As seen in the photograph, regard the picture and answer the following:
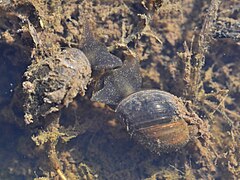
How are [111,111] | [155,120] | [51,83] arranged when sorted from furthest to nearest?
[111,111], [155,120], [51,83]

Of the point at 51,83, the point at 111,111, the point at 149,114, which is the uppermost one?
the point at 51,83

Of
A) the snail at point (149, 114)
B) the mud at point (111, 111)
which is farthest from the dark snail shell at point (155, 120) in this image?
the mud at point (111, 111)

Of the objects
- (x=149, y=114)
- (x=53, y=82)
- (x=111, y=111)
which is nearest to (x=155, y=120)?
(x=149, y=114)

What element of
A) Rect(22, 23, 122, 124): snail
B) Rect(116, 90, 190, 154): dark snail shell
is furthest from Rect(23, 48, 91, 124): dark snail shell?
Rect(116, 90, 190, 154): dark snail shell

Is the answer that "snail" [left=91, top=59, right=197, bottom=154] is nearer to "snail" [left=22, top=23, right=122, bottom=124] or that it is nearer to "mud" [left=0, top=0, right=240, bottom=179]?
"mud" [left=0, top=0, right=240, bottom=179]

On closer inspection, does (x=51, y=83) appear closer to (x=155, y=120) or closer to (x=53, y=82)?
(x=53, y=82)

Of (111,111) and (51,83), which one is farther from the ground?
(51,83)

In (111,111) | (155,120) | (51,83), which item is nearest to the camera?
(51,83)

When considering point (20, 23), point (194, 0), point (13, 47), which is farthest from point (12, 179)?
point (194, 0)
